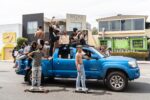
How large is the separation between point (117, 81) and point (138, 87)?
136 centimetres

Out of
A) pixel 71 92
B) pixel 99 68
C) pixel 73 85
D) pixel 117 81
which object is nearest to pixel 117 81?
pixel 117 81

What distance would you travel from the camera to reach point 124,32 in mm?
43406

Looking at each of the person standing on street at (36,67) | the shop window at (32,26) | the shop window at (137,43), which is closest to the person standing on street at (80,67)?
the person standing on street at (36,67)

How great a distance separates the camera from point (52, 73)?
1193 centimetres

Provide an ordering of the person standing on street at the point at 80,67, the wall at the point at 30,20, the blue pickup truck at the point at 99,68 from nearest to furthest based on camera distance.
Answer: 1. the person standing on street at the point at 80,67
2. the blue pickup truck at the point at 99,68
3. the wall at the point at 30,20

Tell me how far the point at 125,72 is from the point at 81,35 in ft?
8.75

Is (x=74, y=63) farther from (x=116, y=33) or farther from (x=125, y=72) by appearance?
(x=116, y=33)

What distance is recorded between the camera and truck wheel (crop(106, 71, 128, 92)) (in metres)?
10.9

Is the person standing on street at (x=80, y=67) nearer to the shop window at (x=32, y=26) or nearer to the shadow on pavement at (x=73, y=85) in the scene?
the shadow on pavement at (x=73, y=85)

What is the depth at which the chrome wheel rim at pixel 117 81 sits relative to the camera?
35.7 feet

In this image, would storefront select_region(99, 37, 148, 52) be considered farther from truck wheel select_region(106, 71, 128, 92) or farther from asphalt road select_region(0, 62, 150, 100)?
truck wheel select_region(106, 71, 128, 92)

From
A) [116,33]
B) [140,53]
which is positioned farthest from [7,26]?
[140,53]

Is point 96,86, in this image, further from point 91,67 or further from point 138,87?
point 138,87

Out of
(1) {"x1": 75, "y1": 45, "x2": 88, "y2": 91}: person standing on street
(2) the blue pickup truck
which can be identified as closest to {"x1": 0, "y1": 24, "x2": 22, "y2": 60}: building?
(2) the blue pickup truck
